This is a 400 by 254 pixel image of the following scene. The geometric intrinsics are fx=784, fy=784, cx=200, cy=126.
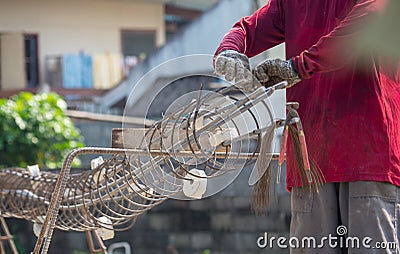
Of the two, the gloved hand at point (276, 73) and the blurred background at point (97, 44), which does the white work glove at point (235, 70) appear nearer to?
the gloved hand at point (276, 73)

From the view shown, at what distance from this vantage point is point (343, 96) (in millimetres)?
2797

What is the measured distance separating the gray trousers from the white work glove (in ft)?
1.63

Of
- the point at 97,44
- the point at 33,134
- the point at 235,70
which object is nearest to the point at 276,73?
the point at 235,70

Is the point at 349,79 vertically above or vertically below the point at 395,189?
above

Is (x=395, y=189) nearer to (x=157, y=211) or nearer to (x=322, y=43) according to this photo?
(x=322, y=43)

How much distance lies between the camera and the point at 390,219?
2719mm

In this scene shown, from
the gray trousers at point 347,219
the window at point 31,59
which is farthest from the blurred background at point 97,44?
the gray trousers at point 347,219

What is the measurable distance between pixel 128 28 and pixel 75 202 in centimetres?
1274

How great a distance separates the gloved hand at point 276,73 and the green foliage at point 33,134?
4446 millimetres

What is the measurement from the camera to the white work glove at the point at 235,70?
2.66 m

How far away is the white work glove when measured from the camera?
266 centimetres

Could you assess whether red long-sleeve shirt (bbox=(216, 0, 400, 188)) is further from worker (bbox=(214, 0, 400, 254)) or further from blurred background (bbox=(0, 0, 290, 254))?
blurred background (bbox=(0, 0, 290, 254))

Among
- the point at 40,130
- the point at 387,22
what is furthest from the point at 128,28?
the point at 387,22

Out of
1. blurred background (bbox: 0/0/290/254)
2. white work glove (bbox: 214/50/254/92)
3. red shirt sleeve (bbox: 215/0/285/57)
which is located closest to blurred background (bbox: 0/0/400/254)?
blurred background (bbox: 0/0/290/254)
